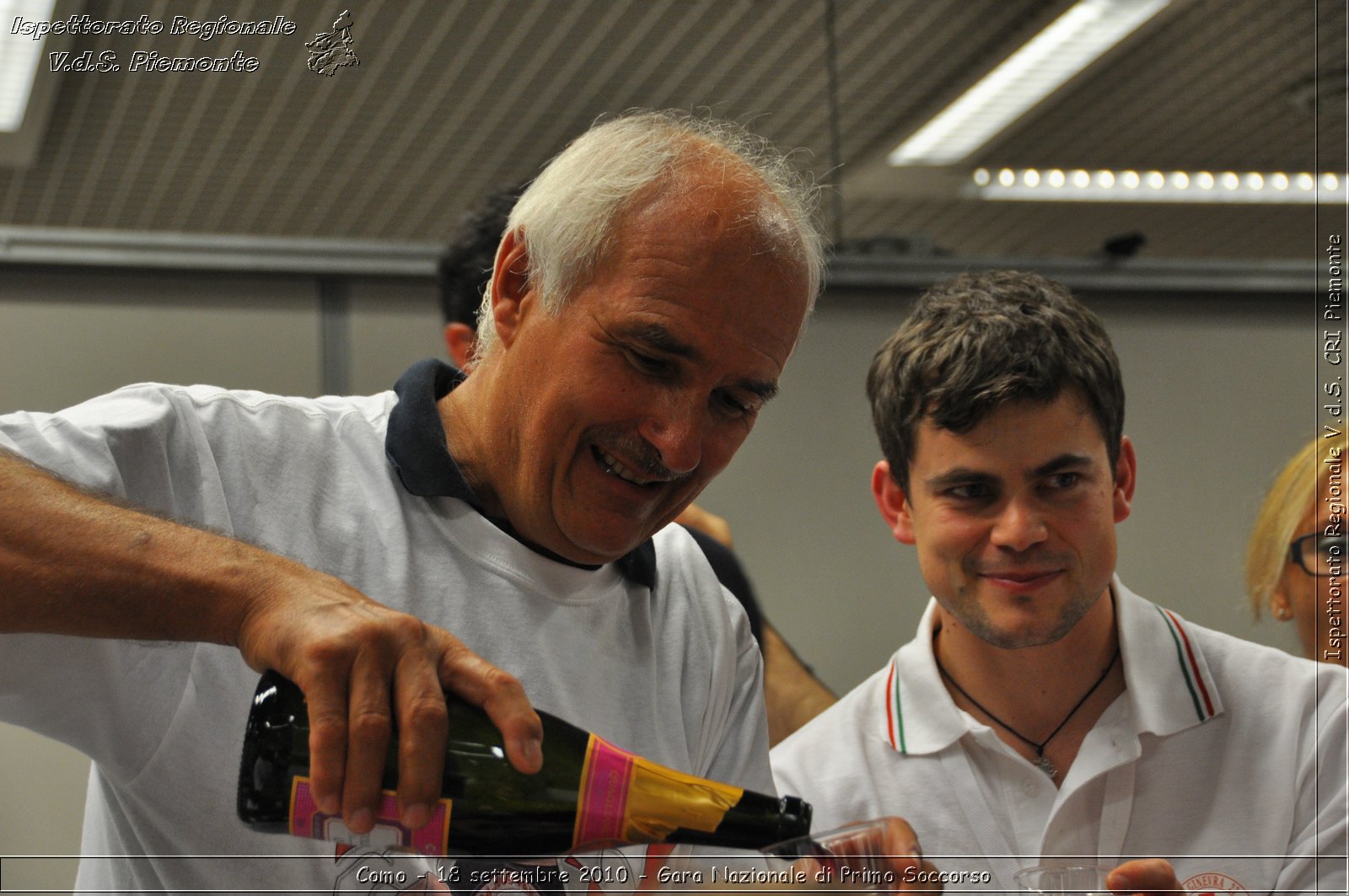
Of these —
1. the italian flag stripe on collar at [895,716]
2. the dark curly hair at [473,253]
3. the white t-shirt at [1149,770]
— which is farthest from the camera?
the dark curly hair at [473,253]

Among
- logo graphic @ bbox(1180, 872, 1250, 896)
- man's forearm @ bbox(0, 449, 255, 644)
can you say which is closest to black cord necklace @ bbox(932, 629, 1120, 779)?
logo graphic @ bbox(1180, 872, 1250, 896)

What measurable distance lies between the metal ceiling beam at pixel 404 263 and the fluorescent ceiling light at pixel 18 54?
0.17 meters

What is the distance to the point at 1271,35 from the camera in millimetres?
2230

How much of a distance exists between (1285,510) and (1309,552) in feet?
0.22

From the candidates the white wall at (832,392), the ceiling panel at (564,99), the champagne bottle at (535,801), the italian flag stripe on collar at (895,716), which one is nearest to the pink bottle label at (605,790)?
the champagne bottle at (535,801)

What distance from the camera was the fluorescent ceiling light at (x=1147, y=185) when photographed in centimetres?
A: 262

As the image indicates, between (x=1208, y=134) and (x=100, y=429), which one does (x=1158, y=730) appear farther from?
(x=1208, y=134)

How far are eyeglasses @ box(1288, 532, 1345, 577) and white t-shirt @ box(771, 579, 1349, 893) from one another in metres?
0.11

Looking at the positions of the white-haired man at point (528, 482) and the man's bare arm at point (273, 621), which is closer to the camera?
the man's bare arm at point (273, 621)

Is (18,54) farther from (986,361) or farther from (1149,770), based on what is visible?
(1149,770)

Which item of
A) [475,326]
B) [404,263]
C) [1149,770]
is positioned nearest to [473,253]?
[475,326]

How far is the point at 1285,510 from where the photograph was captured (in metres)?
1.31

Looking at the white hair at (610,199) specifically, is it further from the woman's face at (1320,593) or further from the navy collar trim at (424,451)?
the woman's face at (1320,593)

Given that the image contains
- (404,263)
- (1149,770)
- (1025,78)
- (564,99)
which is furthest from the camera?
(1025,78)
